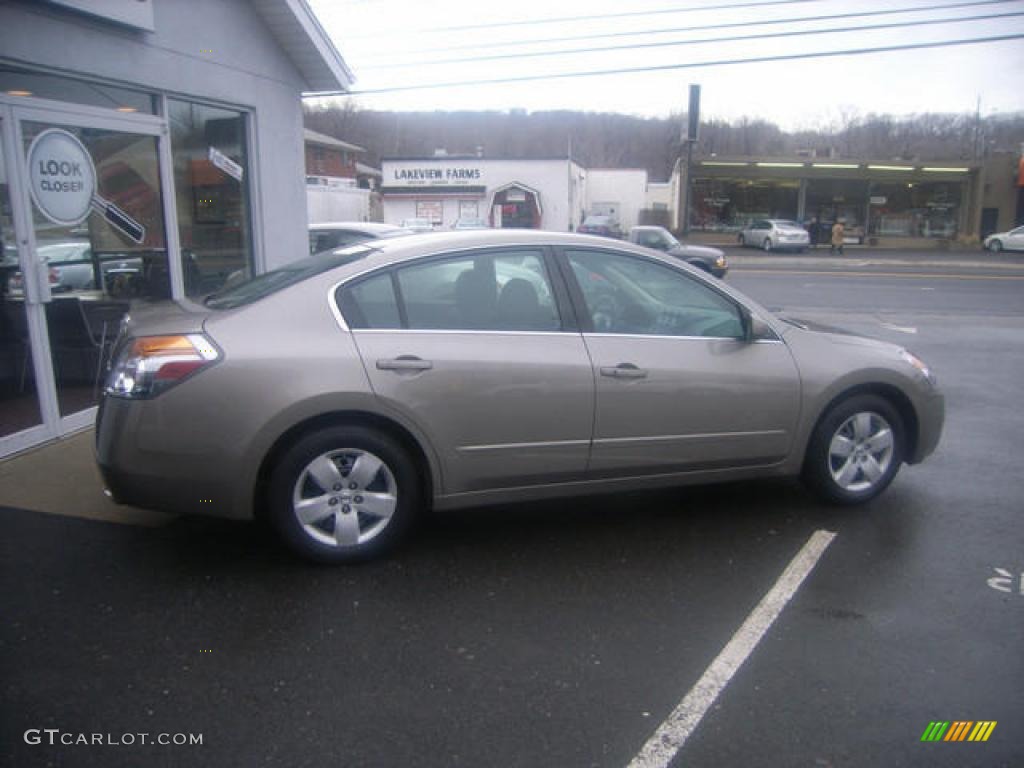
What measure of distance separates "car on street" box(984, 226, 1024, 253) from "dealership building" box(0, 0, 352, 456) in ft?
126

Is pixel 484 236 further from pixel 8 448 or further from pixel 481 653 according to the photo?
pixel 8 448

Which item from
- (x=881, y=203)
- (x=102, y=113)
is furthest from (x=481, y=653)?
(x=881, y=203)

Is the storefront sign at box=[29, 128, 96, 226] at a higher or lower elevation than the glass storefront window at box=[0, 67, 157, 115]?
lower

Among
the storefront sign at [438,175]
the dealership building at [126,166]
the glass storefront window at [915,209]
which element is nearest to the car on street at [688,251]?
the dealership building at [126,166]

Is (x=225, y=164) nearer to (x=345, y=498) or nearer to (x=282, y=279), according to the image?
(x=282, y=279)

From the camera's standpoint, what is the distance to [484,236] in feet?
14.1

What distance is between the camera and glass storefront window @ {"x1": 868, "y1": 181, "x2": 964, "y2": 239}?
1635 inches

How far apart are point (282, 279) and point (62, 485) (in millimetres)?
2095

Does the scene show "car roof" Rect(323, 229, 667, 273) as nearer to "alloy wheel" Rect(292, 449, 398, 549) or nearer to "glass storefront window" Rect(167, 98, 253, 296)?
"alloy wheel" Rect(292, 449, 398, 549)

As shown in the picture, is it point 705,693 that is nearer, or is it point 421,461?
point 705,693

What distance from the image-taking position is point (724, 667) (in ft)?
10.3

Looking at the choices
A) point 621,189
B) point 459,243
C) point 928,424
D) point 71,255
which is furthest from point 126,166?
point 621,189

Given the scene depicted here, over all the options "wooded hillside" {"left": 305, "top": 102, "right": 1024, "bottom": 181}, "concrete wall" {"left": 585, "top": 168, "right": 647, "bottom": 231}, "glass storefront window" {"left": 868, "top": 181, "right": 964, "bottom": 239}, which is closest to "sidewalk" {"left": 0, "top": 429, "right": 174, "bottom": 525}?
"glass storefront window" {"left": 868, "top": 181, "right": 964, "bottom": 239}

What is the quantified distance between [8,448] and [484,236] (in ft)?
11.7
